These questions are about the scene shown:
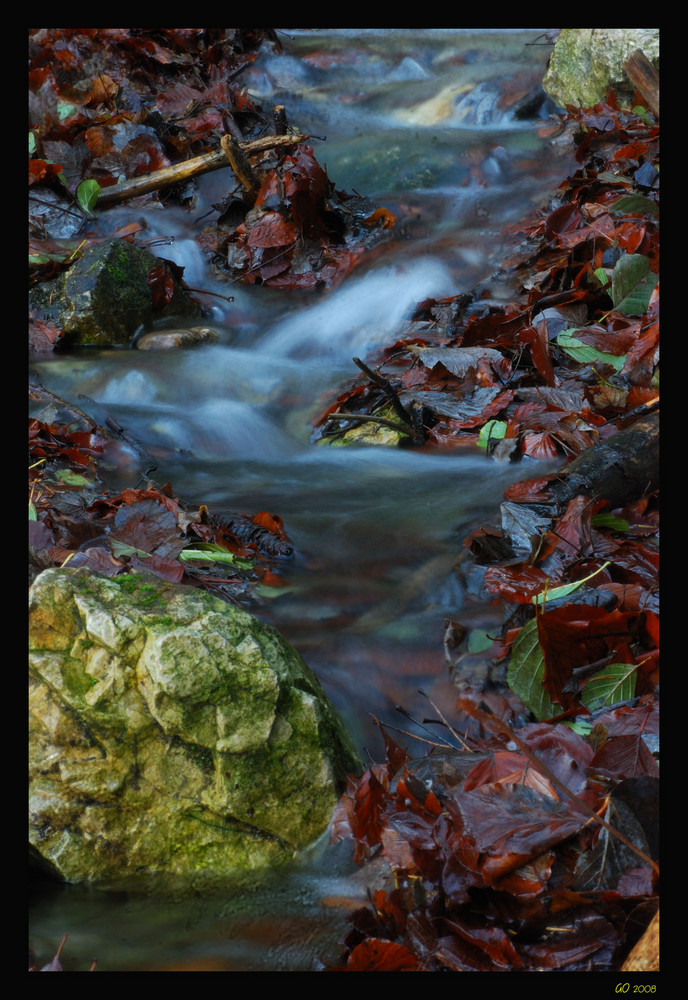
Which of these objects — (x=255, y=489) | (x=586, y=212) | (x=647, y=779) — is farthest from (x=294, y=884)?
(x=586, y=212)

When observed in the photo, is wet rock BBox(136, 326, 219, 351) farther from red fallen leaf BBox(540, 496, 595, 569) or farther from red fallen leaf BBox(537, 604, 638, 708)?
red fallen leaf BBox(537, 604, 638, 708)

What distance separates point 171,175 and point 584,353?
12.0 feet

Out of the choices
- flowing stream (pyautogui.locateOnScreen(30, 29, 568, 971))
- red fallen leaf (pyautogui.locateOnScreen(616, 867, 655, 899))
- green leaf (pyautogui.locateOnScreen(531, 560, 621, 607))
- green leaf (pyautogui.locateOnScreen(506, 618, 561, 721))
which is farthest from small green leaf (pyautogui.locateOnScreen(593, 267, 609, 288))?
red fallen leaf (pyautogui.locateOnScreen(616, 867, 655, 899))

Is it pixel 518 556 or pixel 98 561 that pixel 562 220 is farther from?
pixel 98 561

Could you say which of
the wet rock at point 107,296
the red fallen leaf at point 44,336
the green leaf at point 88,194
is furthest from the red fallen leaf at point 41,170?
the red fallen leaf at point 44,336

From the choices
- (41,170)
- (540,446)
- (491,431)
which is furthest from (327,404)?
(41,170)

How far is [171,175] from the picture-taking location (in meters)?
5.48

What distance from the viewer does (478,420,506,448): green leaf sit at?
296 cm

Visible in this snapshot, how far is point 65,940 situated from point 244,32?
7225 millimetres

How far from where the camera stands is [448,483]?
2.78 metres

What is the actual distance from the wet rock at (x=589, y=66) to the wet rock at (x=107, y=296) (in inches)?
124

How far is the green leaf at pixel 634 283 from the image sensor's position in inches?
83.6

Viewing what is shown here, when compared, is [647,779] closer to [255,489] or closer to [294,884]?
[294,884]

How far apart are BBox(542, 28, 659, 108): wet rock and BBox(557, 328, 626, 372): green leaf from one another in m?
2.92
